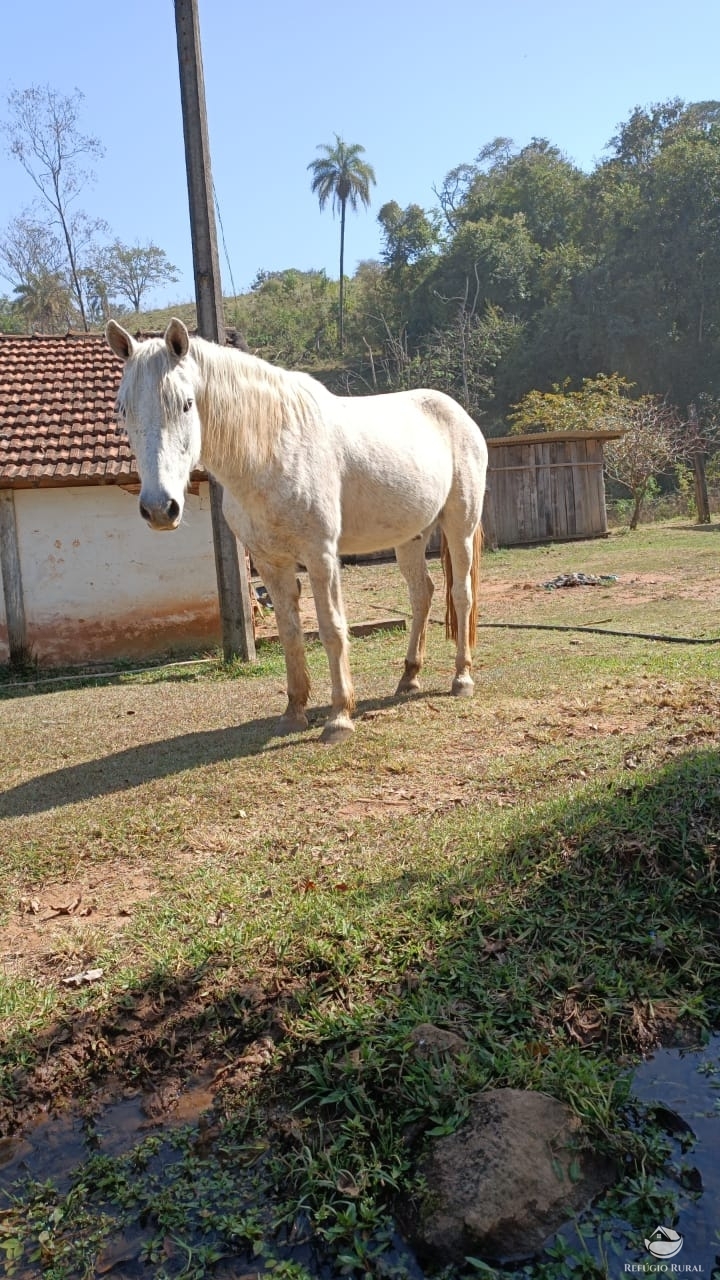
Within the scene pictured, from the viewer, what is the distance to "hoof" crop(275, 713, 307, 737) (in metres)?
6.05

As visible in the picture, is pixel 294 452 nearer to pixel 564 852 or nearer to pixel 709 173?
pixel 564 852

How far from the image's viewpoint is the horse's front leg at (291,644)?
6.07m

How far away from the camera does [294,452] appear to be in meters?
5.64

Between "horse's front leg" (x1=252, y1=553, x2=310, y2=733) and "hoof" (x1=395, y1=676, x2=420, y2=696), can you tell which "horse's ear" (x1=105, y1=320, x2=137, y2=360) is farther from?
"hoof" (x1=395, y1=676, x2=420, y2=696)

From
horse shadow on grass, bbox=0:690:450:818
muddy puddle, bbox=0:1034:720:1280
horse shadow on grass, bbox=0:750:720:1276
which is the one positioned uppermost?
horse shadow on grass, bbox=0:690:450:818

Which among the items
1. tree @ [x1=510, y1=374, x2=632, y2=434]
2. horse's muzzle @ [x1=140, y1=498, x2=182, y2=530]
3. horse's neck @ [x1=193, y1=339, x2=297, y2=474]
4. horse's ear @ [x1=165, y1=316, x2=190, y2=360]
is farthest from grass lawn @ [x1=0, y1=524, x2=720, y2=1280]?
tree @ [x1=510, y1=374, x2=632, y2=434]

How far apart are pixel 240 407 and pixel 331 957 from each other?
3456 millimetres

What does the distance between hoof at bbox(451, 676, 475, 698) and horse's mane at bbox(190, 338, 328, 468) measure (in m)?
2.24

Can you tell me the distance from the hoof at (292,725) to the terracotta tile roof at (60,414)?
546 centimetres

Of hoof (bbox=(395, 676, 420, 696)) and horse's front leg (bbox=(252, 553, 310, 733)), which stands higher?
horse's front leg (bbox=(252, 553, 310, 733))

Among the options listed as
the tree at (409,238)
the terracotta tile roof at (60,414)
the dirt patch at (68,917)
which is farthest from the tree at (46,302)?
the dirt patch at (68,917)

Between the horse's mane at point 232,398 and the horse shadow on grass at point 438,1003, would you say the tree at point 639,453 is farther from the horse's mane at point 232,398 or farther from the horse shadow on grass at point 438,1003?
the horse shadow on grass at point 438,1003

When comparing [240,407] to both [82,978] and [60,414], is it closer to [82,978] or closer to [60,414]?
[82,978]

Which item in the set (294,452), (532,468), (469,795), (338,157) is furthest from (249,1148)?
(338,157)
